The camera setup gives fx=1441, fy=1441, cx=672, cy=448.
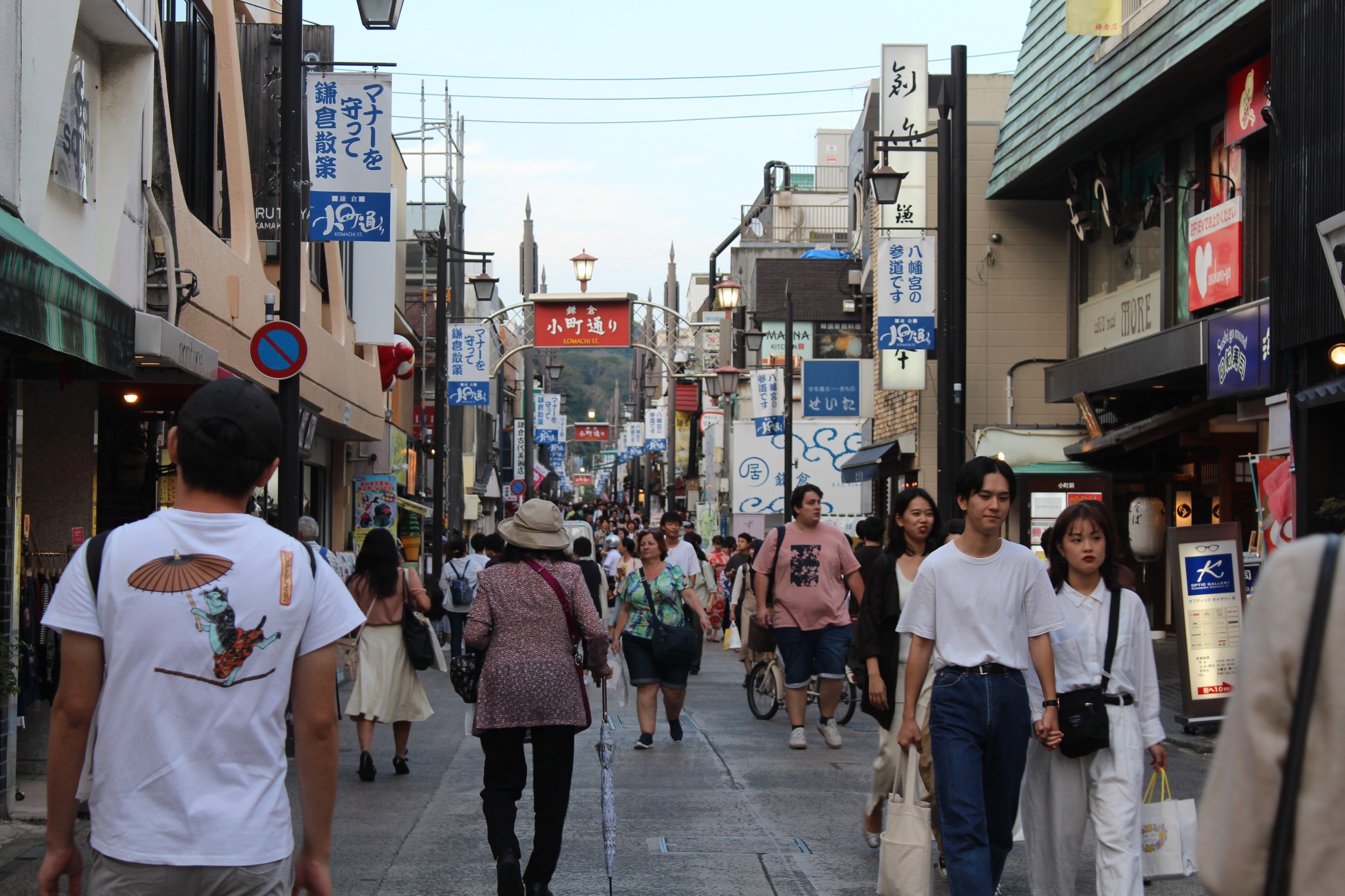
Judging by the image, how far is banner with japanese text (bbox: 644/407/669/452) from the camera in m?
63.6

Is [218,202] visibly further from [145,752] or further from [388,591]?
[145,752]

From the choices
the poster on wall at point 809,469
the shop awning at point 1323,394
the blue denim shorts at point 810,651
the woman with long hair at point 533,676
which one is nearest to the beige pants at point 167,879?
the woman with long hair at point 533,676

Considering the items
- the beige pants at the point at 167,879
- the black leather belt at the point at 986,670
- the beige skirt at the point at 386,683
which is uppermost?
the black leather belt at the point at 986,670

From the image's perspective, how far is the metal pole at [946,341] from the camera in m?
16.2

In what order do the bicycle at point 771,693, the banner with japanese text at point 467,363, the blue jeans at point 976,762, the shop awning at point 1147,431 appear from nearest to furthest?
the blue jeans at point 976,762 → the bicycle at point 771,693 → the shop awning at point 1147,431 → the banner with japanese text at point 467,363

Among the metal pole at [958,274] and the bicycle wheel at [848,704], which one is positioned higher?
the metal pole at [958,274]

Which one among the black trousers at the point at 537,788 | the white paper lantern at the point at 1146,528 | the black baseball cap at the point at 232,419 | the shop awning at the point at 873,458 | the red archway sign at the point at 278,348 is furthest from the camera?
the shop awning at the point at 873,458

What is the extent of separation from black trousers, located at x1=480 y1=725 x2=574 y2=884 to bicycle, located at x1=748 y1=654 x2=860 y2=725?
6.68 metres

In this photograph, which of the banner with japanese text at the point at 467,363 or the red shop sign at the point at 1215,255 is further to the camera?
the banner with japanese text at the point at 467,363

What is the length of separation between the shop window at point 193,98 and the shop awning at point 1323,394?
10.2 m

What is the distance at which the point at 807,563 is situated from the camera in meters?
11.2

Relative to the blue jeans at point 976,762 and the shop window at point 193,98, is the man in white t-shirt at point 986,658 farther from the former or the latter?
the shop window at point 193,98

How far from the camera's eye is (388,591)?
10.1 metres

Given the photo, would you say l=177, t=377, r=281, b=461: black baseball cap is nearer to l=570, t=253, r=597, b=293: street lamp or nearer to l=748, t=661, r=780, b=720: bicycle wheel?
l=748, t=661, r=780, b=720: bicycle wheel
